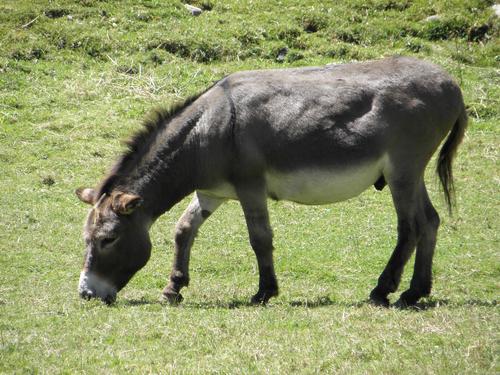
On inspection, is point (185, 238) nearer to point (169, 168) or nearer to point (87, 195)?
point (169, 168)

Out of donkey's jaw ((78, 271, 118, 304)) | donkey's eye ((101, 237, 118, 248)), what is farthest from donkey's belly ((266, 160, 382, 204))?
donkey's jaw ((78, 271, 118, 304))

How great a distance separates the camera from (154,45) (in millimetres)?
19969

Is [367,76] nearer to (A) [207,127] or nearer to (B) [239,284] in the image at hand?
(A) [207,127]

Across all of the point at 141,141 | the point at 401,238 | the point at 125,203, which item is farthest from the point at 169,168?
the point at 401,238

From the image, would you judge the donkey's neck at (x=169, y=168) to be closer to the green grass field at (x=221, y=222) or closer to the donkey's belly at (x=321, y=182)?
the donkey's belly at (x=321, y=182)

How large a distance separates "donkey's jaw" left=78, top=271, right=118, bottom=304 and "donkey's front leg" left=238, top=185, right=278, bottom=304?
1563 millimetres

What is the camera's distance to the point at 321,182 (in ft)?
34.2

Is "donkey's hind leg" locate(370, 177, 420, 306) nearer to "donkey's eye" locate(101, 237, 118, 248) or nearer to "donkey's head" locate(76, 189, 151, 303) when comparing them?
"donkey's head" locate(76, 189, 151, 303)

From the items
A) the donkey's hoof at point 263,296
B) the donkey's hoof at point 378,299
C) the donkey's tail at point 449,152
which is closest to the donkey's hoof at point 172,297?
the donkey's hoof at point 263,296

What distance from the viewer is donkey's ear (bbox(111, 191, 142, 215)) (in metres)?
9.98

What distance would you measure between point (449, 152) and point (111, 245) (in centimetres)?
404

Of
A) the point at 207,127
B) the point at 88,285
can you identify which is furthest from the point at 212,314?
the point at 207,127

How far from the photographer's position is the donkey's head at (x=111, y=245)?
1003 centimetres

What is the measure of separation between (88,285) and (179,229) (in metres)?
1.43
